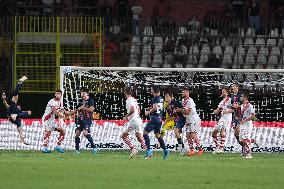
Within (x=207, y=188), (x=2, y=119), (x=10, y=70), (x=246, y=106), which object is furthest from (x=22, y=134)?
(x=207, y=188)

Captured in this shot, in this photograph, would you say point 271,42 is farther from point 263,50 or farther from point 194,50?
point 194,50

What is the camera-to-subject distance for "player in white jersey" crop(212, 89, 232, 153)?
3014cm

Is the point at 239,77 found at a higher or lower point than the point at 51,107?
higher

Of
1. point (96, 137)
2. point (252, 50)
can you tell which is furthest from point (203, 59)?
point (96, 137)

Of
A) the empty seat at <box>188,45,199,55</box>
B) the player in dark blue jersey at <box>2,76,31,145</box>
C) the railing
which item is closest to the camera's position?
the player in dark blue jersey at <box>2,76,31,145</box>

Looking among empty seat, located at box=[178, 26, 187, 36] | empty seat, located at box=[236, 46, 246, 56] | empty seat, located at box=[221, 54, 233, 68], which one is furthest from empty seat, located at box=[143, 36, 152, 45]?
empty seat, located at box=[236, 46, 246, 56]

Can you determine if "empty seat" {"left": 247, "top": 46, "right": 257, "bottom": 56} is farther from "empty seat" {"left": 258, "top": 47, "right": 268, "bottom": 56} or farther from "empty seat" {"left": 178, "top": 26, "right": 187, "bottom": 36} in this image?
"empty seat" {"left": 178, "top": 26, "right": 187, "bottom": 36}

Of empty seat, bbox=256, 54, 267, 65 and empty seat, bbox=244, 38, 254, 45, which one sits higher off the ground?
empty seat, bbox=244, 38, 254, 45

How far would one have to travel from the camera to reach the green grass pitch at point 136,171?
18.5 meters

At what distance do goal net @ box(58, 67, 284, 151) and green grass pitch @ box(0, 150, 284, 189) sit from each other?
10.9ft

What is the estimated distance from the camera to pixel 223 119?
30422 mm

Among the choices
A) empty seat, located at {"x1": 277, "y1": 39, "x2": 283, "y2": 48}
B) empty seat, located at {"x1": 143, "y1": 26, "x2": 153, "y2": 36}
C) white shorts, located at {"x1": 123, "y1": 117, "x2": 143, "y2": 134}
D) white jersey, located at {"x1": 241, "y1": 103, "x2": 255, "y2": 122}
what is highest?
empty seat, located at {"x1": 143, "y1": 26, "x2": 153, "y2": 36}

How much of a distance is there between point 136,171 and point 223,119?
9080 mm

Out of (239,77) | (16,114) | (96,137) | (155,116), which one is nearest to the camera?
(155,116)
